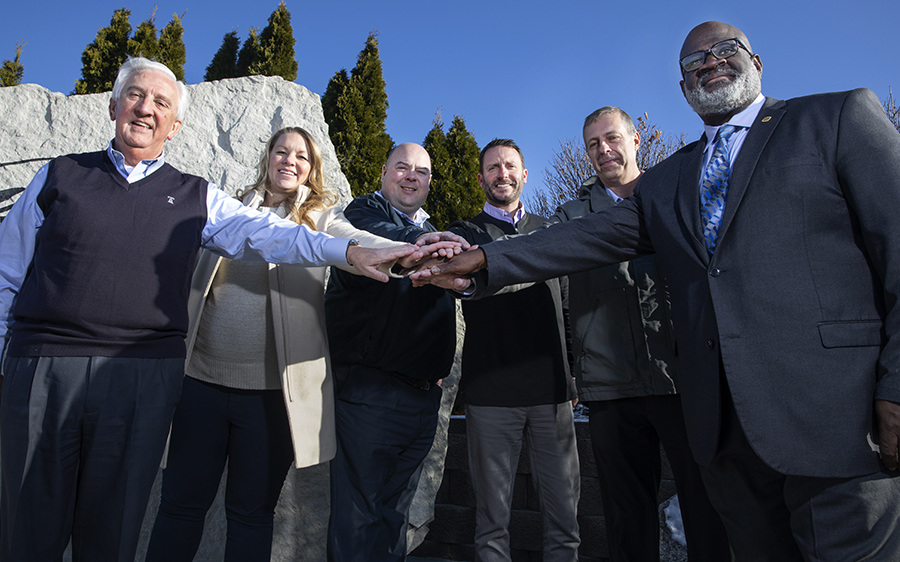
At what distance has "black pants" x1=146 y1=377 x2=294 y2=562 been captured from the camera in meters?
1.83

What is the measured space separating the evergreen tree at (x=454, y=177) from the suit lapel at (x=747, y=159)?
20.8ft

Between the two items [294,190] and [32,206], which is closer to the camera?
[32,206]

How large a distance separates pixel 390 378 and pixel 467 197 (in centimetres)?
639

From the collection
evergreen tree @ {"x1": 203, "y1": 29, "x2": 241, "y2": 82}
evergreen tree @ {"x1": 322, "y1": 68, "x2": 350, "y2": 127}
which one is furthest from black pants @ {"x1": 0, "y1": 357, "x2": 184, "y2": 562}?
evergreen tree @ {"x1": 203, "y1": 29, "x2": 241, "y2": 82}

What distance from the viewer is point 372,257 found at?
5.95ft

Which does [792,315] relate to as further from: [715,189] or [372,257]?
[372,257]

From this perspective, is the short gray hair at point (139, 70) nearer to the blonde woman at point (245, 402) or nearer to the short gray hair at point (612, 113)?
the blonde woman at point (245, 402)

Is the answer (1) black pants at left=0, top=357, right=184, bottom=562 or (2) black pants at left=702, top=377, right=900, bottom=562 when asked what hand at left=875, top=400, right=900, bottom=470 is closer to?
(2) black pants at left=702, top=377, right=900, bottom=562

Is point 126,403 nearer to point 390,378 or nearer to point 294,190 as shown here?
point 390,378

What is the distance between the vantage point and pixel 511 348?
231cm

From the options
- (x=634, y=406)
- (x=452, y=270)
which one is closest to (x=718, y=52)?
(x=452, y=270)

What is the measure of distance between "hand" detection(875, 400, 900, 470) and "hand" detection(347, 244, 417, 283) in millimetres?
1328

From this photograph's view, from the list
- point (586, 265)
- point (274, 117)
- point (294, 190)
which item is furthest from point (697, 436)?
point (274, 117)

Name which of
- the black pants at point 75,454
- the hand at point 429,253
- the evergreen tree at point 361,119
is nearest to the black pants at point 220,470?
the black pants at point 75,454
